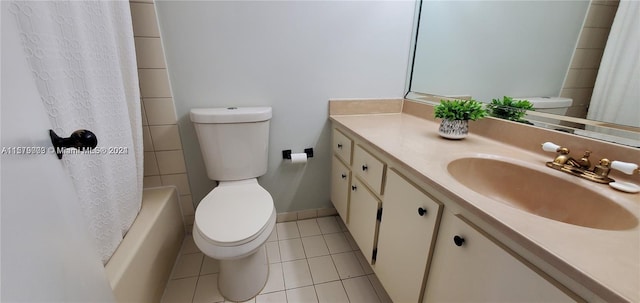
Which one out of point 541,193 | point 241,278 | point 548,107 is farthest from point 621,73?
point 241,278

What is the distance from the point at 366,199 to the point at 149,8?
1411 millimetres

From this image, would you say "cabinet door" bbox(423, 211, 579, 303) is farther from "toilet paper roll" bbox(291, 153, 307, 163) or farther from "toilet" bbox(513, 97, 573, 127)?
"toilet paper roll" bbox(291, 153, 307, 163)

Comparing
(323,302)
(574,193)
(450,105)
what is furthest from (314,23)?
(323,302)

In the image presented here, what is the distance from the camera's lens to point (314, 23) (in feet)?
4.64

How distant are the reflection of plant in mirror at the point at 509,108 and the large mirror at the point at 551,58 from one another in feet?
0.10

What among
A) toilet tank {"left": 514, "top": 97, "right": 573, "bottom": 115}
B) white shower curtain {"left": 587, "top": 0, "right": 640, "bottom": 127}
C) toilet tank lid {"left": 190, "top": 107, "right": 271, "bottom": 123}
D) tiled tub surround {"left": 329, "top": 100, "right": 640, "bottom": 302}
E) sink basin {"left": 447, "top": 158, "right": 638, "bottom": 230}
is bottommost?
sink basin {"left": 447, "top": 158, "right": 638, "bottom": 230}

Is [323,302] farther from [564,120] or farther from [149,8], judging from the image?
[149,8]

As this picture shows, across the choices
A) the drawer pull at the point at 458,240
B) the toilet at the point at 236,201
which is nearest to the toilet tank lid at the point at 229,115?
the toilet at the point at 236,201

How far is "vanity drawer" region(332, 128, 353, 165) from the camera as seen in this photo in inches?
53.7

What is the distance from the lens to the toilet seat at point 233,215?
1.01 m

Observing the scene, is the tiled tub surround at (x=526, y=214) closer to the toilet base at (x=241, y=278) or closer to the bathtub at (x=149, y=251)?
the toilet base at (x=241, y=278)

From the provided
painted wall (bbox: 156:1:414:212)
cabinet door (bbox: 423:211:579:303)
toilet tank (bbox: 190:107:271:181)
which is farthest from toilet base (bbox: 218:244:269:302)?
cabinet door (bbox: 423:211:579:303)

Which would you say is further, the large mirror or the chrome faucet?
the large mirror

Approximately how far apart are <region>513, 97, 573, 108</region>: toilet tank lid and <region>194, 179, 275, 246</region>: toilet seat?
1222 millimetres
